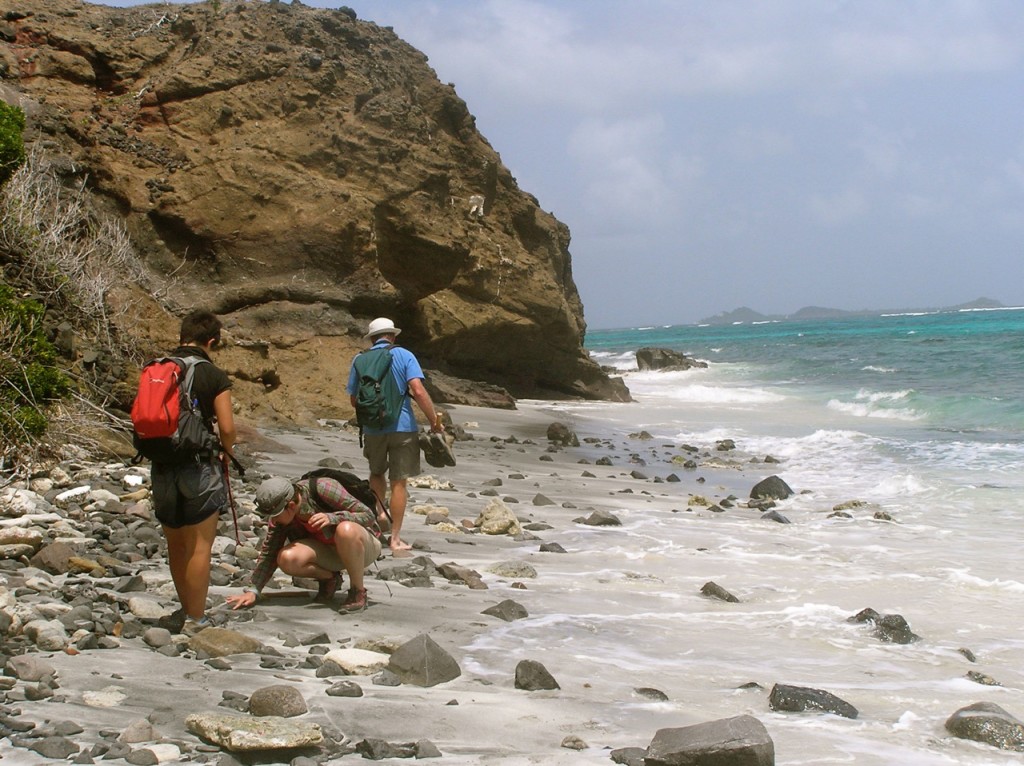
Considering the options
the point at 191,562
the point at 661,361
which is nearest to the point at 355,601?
the point at 191,562

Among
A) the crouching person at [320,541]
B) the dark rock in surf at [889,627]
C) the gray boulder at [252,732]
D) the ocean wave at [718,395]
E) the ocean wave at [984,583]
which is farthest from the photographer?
the ocean wave at [718,395]

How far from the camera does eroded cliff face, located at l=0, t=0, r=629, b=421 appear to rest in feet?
46.2

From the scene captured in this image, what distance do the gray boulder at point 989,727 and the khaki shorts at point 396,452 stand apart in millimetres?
3930

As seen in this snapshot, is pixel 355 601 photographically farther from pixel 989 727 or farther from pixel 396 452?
Answer: pixel 989 727

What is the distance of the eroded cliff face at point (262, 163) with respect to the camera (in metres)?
14.1

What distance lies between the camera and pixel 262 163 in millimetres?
15531

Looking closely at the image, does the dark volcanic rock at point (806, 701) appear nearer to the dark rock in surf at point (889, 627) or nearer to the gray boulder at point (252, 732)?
the dark rock in surf at point (889, 627)

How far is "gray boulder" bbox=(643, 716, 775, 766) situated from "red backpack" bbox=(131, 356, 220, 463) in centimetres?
240

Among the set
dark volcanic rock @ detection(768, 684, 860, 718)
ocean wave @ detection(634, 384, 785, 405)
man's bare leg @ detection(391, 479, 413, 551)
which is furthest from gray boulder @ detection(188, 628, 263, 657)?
ocean wave @ detection(634, 384, 785, 405)

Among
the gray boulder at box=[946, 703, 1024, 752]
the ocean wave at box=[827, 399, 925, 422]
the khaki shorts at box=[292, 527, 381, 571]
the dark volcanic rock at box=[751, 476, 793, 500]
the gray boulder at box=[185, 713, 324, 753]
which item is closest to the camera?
the gray boulder at box=[185, 713, 324, 753]

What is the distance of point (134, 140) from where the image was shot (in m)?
14.8

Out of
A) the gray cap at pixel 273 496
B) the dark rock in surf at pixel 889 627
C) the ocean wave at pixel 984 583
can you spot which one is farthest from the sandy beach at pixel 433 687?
the ocean wave at pixel 984 583

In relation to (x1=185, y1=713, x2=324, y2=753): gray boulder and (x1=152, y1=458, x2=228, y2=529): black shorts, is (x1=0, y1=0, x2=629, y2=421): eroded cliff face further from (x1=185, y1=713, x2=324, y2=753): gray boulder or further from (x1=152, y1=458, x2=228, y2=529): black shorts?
(x1=185, y1=713, x2=324, y2=753): gray boulder

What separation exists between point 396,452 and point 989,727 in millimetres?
4200
